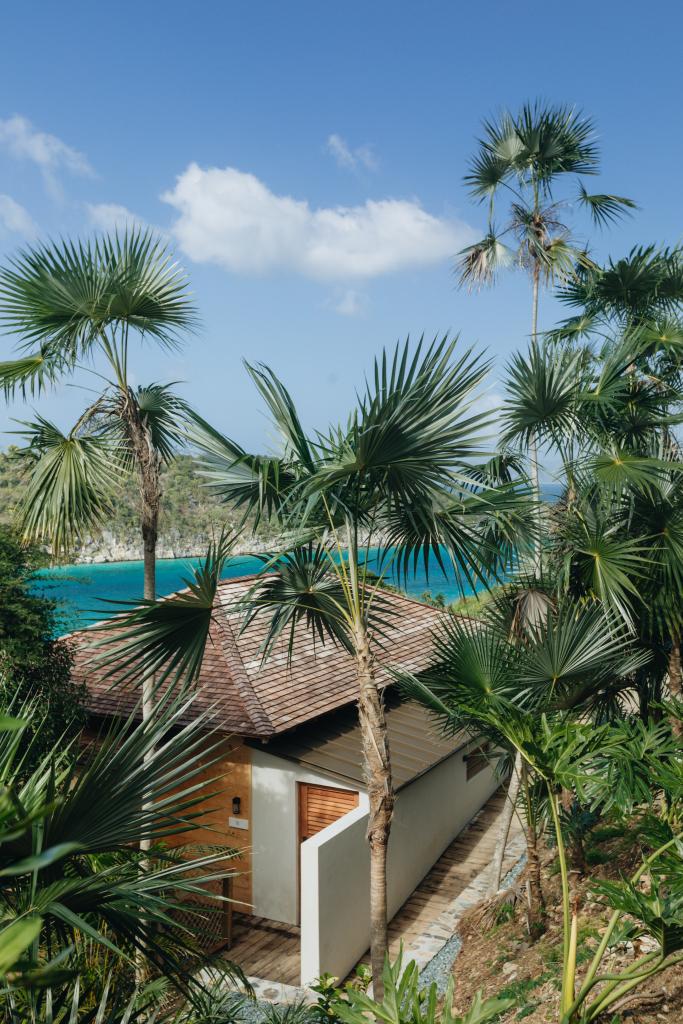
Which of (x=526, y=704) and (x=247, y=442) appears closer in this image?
(x=247, y=442)

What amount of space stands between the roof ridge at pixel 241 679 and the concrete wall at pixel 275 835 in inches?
20.2

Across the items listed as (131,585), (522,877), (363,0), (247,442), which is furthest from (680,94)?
(131,585)

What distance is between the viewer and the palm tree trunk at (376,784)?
5832 mm

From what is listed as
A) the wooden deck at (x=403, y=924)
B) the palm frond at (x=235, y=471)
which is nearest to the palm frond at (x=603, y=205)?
the palm frond at (x=235, y=471)

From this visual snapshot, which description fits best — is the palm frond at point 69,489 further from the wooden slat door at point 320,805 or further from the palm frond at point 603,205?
the palm frond at point 603,205

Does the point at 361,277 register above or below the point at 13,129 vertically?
above

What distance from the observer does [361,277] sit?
27.2 meters

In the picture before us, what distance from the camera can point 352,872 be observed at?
29.5ft

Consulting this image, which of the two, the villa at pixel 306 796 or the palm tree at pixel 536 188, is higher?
the palm tree at pixel 536 188

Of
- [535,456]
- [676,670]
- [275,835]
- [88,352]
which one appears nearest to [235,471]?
[88,352]

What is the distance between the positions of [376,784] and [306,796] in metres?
4.87

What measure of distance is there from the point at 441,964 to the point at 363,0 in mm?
14749

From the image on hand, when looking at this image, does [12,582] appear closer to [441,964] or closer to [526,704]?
[526,704]

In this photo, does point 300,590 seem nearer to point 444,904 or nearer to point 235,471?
point 235,471
